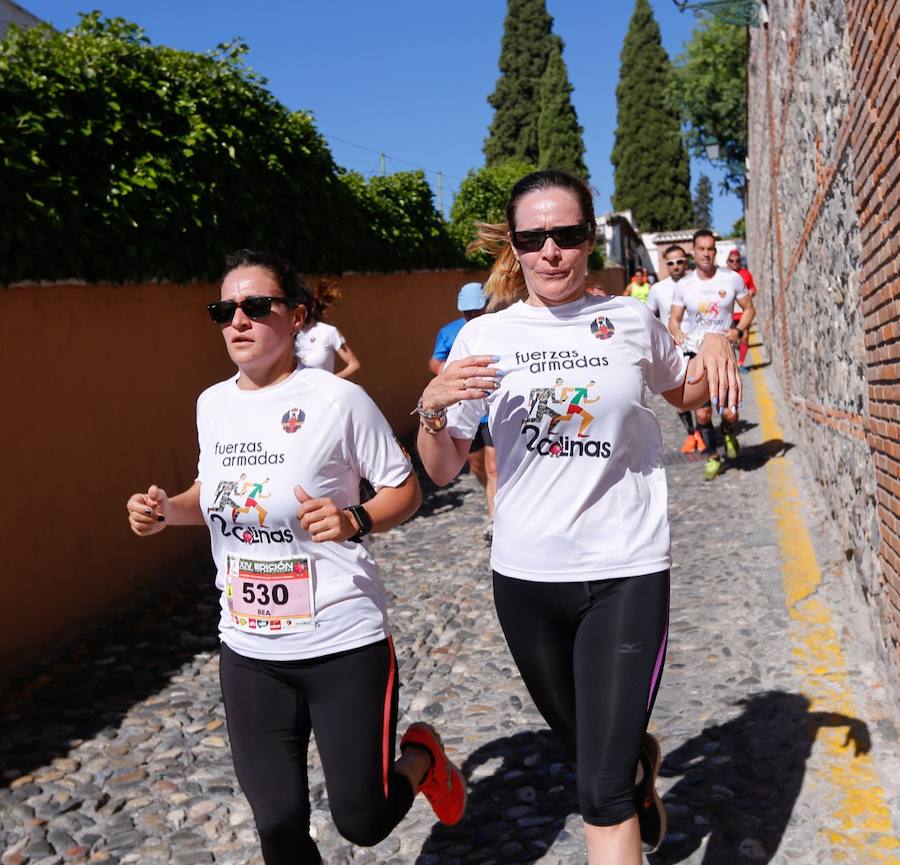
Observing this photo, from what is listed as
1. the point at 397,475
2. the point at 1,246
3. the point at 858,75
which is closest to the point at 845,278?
the point at 858,75

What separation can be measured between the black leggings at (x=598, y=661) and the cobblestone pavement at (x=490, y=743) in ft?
2.32

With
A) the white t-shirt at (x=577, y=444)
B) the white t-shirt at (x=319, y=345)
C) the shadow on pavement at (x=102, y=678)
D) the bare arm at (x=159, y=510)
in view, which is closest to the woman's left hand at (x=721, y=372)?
the white t-shirt at (x=577, y=444)

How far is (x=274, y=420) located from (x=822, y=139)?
422cm

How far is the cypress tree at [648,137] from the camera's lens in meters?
56.9

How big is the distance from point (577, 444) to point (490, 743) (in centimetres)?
190

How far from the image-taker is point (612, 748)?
109 inches

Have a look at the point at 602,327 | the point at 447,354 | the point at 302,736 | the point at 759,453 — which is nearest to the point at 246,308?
the point at 602,327

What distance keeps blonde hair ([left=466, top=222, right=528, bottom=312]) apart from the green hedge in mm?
3420

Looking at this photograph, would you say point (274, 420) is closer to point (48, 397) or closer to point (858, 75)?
point (858, 75)

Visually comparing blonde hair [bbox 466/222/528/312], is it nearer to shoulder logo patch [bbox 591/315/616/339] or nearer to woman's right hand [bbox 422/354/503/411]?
shoulder logo patch [bbox 591/315/616/339]

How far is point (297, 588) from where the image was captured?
2941 millimetres

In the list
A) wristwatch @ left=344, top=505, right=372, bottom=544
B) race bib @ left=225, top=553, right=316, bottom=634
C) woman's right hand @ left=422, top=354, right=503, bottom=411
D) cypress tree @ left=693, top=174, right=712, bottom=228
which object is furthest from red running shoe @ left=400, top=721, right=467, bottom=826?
cypress tree @ left=693, top=174, right=712, bottom=228

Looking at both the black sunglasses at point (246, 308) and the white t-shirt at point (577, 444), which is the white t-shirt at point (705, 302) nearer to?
the white t-shirt at point (577, 444)

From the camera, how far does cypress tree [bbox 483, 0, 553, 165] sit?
53875 mm
